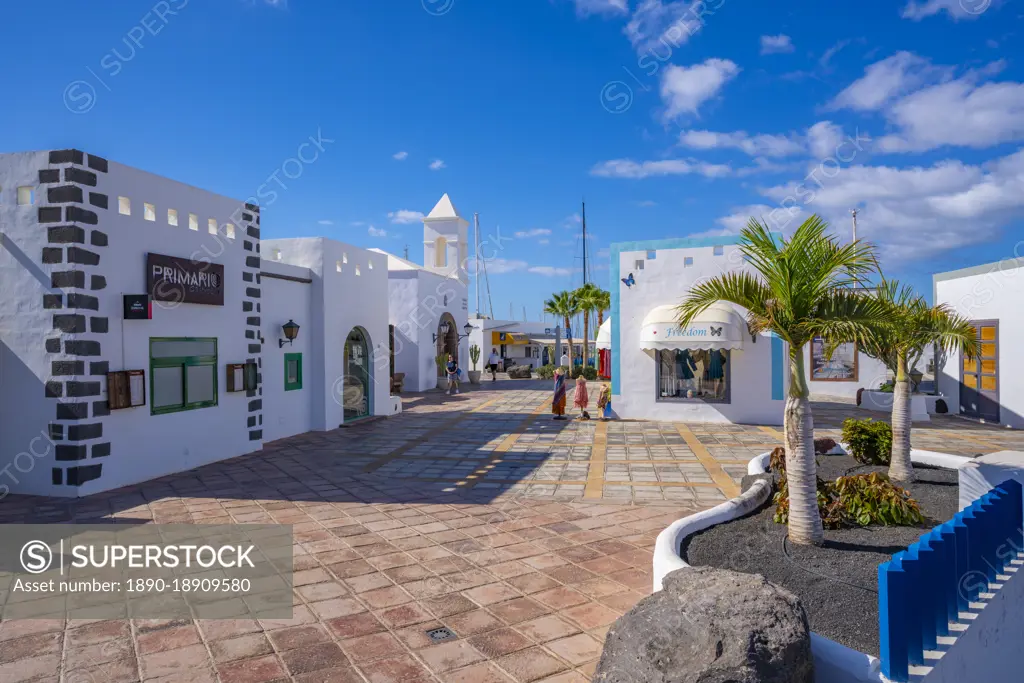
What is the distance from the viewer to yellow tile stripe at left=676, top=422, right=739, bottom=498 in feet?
30.5

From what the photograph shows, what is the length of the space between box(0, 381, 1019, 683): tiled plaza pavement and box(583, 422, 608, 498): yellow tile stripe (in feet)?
0.16

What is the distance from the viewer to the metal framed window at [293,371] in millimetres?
14062

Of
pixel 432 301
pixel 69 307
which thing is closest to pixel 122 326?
pixel 69 307

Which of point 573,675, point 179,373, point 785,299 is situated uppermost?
point 785,299

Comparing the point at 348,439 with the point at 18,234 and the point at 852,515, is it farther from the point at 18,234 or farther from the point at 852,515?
the point at 852,515

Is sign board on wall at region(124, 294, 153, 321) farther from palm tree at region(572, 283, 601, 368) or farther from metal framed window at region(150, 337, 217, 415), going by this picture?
palm tree at region(572, 283, 601, 368)

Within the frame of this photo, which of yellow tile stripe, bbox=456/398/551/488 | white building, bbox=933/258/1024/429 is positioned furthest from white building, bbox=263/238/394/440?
white building, bbox=933/258/1024/429

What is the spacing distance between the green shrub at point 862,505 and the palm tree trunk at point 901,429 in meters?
1.67

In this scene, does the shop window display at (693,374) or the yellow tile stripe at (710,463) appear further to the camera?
the shop window display at (693,374)

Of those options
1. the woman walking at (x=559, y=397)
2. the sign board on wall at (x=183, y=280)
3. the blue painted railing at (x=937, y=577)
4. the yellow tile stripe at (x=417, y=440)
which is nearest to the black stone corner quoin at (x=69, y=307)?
the sign board on wall at (x=183, y=280)

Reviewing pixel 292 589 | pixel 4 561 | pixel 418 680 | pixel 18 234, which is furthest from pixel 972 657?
pixel 18 234

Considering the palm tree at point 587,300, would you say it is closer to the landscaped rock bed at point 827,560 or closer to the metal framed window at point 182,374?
the metal framed window at point 182,374

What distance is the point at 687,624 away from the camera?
3.63 meters

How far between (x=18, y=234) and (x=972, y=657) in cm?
1159
